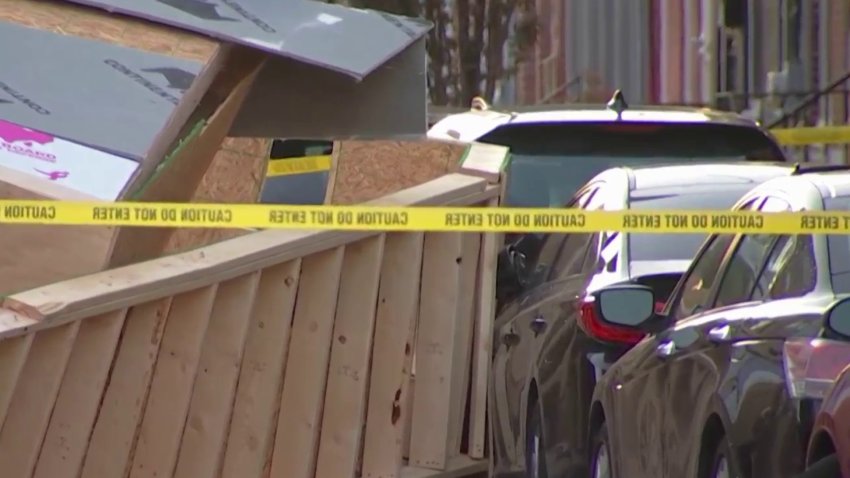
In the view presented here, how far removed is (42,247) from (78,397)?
25.0 inches

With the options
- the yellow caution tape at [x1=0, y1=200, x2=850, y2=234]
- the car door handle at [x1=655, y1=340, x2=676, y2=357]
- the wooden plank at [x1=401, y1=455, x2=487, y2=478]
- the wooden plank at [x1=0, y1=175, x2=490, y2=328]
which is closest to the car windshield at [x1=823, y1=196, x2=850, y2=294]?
the yellow caution tape at [x1=0, y1=200, x2=850, y2=234]

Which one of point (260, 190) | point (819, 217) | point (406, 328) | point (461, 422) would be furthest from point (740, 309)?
point (260, 190)

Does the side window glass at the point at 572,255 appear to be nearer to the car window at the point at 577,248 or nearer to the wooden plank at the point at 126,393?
the car window at the point at 577,248

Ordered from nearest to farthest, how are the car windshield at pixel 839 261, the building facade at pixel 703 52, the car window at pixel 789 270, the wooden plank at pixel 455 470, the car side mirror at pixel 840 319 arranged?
1. the car side mirror at pixel 840 319
2. the car windshield at pixel 839 261
3. the car window at pixel 789 270
4. the wooden plank at pixel 455 470
5. the building facade at pixel 703 52

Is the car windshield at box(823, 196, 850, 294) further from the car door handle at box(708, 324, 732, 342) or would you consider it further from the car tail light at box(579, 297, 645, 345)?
the car tail light at box(579, 297, 645, 345)

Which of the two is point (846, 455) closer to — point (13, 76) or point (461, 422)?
point (461, 422)

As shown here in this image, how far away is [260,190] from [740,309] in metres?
3.72

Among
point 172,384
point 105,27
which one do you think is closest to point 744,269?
point 172,384

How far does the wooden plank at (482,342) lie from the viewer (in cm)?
762

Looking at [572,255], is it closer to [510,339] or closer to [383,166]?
[510,339]

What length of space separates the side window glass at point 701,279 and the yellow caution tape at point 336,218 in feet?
0.98

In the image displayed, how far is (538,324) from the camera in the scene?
319 inches

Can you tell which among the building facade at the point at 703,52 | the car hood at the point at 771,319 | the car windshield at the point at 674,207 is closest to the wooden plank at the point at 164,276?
the car windshield at the point at 674,207

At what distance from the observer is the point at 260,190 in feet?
29.3
